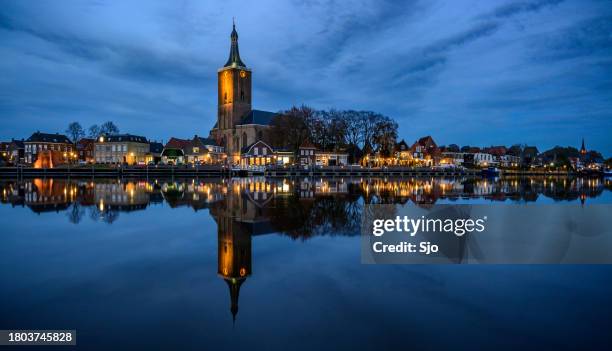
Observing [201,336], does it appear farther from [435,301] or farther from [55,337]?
[435,301]

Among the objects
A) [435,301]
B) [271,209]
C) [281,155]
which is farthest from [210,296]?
[281,155]

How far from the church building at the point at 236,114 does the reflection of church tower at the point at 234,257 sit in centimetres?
7968

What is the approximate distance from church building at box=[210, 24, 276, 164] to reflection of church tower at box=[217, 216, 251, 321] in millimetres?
→ 79677

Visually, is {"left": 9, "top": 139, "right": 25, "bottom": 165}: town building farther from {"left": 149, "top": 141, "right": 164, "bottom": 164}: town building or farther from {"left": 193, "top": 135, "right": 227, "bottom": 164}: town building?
{"left": 193, "top": 135, "right": 227, "bottom": 164}: town building

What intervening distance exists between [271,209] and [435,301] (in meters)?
12.8

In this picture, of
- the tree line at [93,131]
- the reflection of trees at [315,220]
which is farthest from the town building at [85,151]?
the reflection of trees at [315,220]

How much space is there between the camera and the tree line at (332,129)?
8075 centimetres

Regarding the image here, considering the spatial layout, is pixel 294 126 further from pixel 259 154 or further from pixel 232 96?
pixel 232 96

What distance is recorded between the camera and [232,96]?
95062mm

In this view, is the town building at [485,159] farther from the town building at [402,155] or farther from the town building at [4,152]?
the town building at [4,152]

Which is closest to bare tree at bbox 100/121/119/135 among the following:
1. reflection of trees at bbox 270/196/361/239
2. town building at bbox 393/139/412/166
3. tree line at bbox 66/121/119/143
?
tree line at bbox 66/121/119/143

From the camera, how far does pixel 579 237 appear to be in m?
11.6

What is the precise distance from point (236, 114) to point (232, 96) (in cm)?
425

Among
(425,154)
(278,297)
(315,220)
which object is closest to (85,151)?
(425,154)
